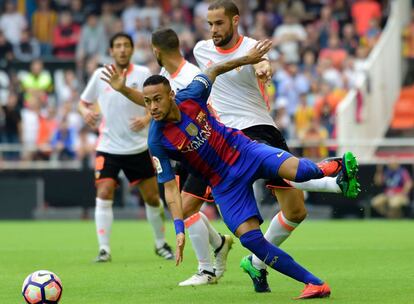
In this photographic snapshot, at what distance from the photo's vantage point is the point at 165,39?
450 inches

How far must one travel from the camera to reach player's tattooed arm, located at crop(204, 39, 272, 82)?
969 cm

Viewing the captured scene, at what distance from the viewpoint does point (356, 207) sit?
75.7ft

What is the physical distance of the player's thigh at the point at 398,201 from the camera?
22.9 meters

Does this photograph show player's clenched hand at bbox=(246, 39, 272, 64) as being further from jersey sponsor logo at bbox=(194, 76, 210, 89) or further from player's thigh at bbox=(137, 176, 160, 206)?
player's thigh at bbox=(137, 176, 160, 206)

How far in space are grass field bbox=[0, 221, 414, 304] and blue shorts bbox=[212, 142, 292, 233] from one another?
2.46 ft

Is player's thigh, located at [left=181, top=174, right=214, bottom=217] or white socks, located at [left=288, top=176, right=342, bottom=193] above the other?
white socks, located at [left=288, top=176, right=342, bottom=193]

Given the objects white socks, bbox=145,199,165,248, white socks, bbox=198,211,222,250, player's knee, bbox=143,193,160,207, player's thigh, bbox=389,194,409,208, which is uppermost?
white socks, bbox=198,211,222,250

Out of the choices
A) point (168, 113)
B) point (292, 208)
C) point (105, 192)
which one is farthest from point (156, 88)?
point (105, 192)

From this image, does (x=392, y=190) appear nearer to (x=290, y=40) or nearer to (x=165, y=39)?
(x=290, y=40)

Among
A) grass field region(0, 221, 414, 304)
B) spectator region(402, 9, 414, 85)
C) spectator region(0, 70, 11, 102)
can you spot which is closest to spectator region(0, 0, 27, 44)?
spectator region(0, 70, 11, 102)

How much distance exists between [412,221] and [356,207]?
1410mm

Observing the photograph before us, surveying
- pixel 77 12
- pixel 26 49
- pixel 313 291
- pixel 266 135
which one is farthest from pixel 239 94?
pixel 77 12

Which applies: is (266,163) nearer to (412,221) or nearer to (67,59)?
(412,221)

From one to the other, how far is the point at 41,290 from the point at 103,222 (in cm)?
469
